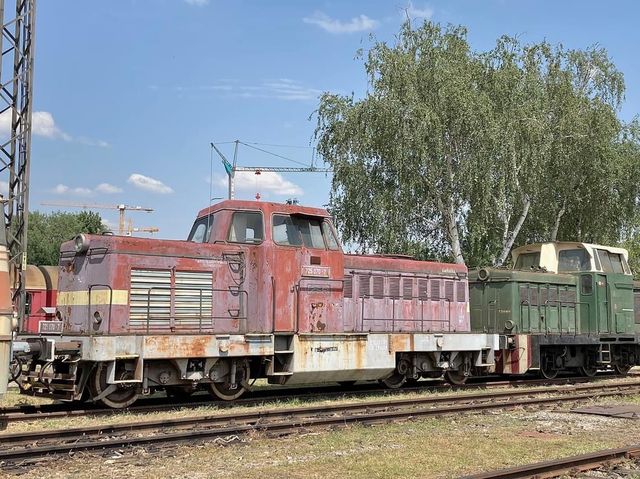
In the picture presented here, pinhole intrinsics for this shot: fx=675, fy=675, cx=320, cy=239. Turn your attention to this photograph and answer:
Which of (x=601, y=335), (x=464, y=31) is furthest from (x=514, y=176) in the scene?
(x=601, y=335)

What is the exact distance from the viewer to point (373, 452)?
25.7 feet

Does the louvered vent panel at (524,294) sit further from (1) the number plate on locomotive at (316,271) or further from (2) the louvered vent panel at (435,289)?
(1) the number plate on locomotive at (316,271)

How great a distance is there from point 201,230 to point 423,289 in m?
5.09

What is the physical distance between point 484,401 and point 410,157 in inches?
535

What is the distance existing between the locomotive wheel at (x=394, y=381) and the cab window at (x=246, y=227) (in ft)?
14.7

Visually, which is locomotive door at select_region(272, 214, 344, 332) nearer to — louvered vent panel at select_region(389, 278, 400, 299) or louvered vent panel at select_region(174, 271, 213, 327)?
louvered vent panel at select_region(174, 271, 213, 327)

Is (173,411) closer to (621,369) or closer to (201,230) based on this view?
(201,230)

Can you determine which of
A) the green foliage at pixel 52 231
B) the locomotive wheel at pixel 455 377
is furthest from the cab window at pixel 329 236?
the green foliage at pixel 52 231

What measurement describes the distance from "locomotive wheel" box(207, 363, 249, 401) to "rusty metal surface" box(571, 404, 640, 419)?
5632mm

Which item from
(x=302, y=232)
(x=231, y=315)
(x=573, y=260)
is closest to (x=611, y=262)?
(x=573, y=260)

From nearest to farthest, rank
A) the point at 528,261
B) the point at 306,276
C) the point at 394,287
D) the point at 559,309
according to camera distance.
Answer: the point at 306,276, the point at 394,287, the point at 559,309, the point at 528,261

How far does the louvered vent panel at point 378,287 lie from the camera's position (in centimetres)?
1393

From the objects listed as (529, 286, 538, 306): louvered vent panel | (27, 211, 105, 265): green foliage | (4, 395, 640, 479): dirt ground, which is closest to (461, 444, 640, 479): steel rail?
(4, 395, 640, 479): dirt ground

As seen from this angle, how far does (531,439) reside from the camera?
28.5 feet
